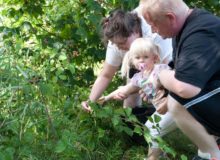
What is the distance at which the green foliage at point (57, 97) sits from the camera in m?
1.75

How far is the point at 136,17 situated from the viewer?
2.27 meters

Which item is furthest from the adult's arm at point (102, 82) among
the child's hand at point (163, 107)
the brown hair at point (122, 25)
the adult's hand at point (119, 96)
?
the child's hand at point (163, 107)

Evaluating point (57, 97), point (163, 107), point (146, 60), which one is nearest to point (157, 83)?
point (163, 107)

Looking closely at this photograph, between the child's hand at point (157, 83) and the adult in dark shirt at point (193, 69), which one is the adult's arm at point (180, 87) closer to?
the adult in dark shirt at point (193, 69)

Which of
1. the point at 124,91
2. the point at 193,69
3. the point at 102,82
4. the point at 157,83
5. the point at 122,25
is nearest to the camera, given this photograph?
the point at 193,69

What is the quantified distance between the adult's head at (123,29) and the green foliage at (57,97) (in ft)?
0.72

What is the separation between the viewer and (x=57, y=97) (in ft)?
7.50

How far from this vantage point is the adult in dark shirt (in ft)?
4.64

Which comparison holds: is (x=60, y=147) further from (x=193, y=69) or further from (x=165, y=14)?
(x=165, y=14)

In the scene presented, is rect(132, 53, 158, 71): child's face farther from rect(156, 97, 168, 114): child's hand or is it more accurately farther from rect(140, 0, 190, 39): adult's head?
rect(140, 0, 190, 39): adult's head

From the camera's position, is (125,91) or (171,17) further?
(125,91)

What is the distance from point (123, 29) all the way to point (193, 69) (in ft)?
2.98

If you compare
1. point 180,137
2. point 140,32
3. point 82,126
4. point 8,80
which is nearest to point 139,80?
point 140,32

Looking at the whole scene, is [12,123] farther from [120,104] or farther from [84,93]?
[120,104]
